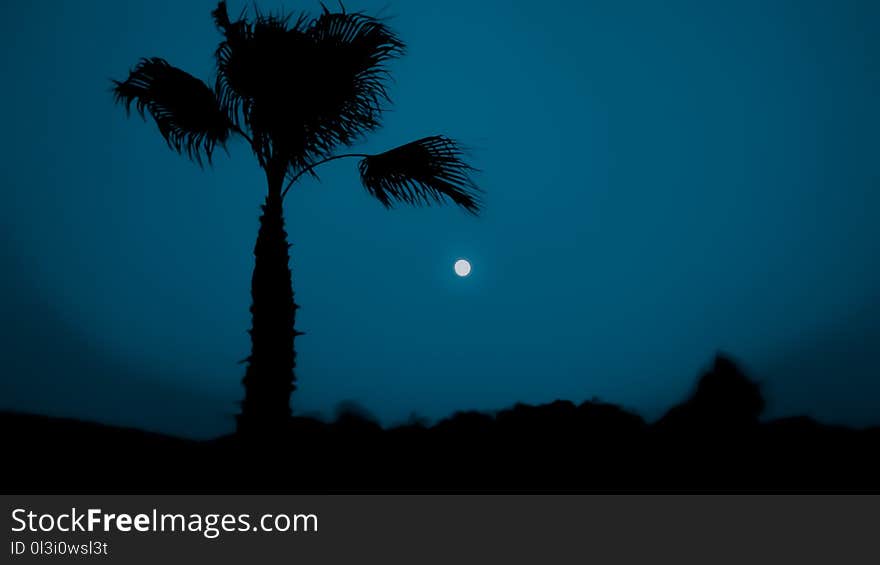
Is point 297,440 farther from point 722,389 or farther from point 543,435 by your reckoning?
point 722,389

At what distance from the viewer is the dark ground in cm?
406

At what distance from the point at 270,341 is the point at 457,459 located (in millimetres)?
1988

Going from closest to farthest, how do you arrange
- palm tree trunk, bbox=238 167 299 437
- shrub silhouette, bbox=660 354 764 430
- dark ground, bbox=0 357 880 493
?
dark ground, bbox=0 357 880 493
palm tree trunk, bbox=238 167 299 437
shrub silhouette, bbox=660 354 764 430

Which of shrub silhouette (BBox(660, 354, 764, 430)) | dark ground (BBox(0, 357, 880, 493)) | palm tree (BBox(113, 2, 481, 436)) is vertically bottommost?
dark ground (BBox(0, 357, 880, 493))

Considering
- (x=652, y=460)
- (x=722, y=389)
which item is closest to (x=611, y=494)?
(x=652, y=460)

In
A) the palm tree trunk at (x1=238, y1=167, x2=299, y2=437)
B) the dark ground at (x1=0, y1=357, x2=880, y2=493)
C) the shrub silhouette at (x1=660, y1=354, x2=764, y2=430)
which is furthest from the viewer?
the shrub silhouette at (x1=660, y1=354, x2=764, y2=430)

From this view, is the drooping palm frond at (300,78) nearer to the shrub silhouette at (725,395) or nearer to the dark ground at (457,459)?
the dark ground at (457,459)

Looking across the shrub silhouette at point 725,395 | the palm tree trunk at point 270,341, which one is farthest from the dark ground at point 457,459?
the shrub silhouette at point 725,395

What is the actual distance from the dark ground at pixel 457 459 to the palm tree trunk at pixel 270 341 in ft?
0.61

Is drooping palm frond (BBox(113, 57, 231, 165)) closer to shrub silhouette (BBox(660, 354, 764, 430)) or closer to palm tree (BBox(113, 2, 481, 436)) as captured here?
palm tree (BBox(113, 2, 481, 436))

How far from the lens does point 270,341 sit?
181 inches

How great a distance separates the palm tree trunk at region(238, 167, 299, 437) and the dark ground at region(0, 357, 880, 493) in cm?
19

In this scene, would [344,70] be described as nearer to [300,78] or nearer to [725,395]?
[300,78]

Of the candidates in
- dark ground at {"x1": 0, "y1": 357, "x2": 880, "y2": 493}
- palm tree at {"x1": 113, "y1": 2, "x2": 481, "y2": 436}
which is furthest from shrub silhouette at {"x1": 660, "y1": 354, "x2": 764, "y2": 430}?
palm tree at {"x1": 113, "y1": 2, "x2": 481, "y2": 436}
